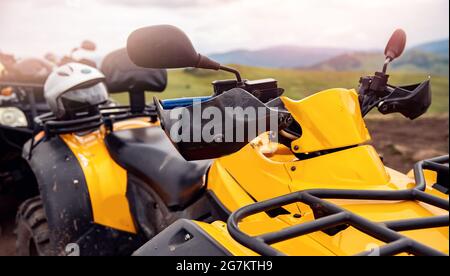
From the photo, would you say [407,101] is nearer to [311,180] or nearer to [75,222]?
[311,180]

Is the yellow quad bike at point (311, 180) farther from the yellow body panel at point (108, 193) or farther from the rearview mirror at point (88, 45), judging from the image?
the rearview mirror at point (88, 45)

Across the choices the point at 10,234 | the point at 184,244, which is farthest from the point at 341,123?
the point at 10,234

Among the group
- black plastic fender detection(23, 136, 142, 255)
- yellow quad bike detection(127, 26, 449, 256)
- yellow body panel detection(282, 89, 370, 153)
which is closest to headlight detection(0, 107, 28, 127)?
black plastic fender detection(23, 136, 142, 255)

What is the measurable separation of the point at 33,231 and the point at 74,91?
0.97 metres

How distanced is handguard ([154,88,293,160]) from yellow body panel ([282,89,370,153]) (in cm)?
14

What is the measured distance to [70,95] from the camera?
3016 millimetres

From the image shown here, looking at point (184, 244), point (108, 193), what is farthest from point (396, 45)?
point (108, 193)

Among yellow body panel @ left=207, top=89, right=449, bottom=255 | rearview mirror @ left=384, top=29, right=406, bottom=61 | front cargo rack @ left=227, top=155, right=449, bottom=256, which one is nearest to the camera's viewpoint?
front cargo rack @ left=227, top=155, right=449, bottom=256

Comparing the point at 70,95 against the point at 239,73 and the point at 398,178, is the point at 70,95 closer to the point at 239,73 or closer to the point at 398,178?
the point at 239,73

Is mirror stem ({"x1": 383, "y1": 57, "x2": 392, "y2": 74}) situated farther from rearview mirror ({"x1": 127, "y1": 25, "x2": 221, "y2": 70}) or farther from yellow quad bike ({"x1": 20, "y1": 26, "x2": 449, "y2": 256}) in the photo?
rearview mirror ({"x1": 127, "y1": 25, "x2": 221, "y2": 70})

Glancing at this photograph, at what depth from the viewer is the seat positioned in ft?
7.42

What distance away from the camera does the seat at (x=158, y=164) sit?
2262 mm
